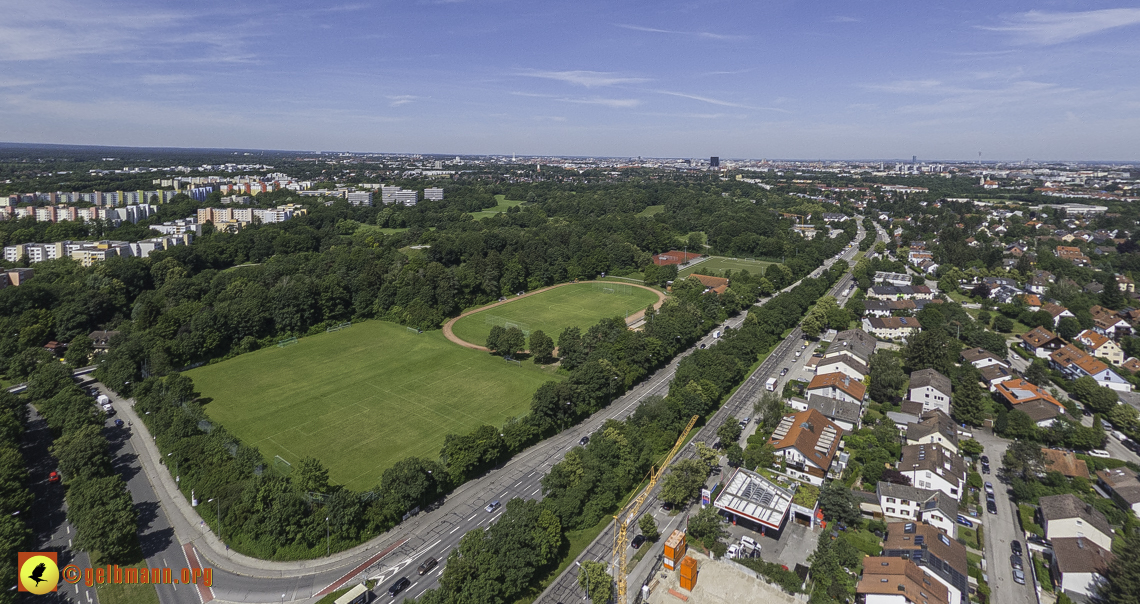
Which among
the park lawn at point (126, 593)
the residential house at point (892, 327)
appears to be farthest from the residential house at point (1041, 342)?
the park lawn at point (126, 593)

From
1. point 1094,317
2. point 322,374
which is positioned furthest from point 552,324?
point 1094,317

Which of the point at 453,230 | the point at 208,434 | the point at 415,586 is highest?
the point at 453,230

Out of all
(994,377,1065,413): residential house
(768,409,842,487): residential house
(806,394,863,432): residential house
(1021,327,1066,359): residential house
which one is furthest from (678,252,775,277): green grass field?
(768,409,842,487): residential house

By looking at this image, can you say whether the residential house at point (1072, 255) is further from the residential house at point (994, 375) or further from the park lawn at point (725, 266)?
the residential house at point (994, 375)

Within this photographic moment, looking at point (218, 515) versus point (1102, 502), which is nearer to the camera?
point (218, 515)

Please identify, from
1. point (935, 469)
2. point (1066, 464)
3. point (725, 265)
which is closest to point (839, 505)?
point (935, 469)

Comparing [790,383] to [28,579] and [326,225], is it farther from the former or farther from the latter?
[326,225]

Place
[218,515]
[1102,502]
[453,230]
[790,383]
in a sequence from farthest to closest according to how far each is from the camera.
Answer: [453,230] → [790,383] → [1102,502] → [218,515]
